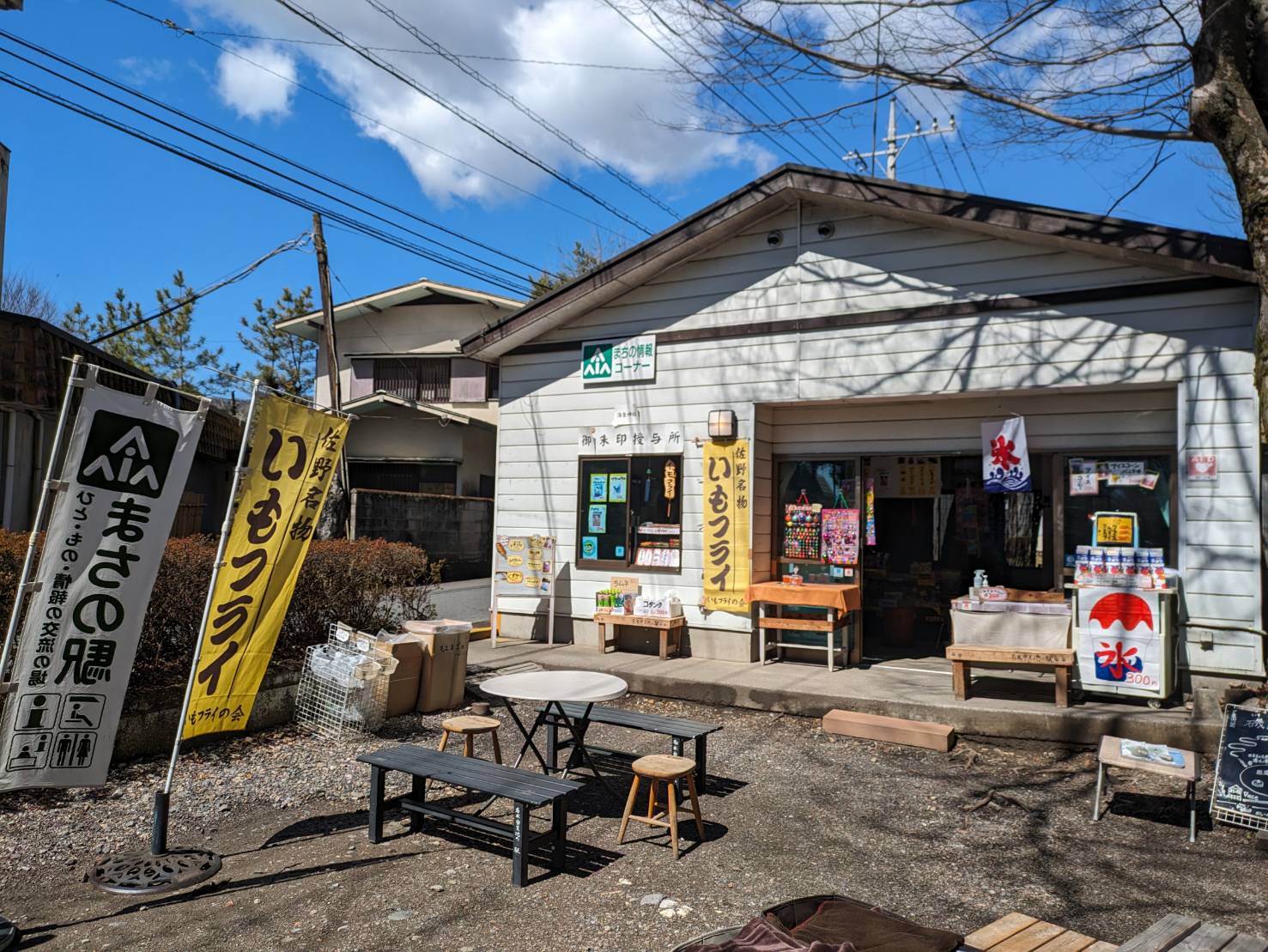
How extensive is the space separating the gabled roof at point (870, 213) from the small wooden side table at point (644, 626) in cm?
383

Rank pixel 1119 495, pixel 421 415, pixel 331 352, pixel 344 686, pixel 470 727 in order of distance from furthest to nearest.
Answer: pixel 421 415 < pixel 331 352 < pixel 1119 495 < pixel 344 686 < pixel 470 727

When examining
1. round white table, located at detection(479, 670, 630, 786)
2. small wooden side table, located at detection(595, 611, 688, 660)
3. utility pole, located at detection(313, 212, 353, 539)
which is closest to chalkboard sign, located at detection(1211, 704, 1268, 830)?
round white table, located at detection(479, 670, 630, 786)

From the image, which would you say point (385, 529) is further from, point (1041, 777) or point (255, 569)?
point (1041, 777)

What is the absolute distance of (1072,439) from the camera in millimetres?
8398

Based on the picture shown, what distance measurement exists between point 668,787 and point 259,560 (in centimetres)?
280

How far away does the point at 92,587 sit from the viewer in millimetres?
4449

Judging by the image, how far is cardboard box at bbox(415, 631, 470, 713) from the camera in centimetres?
790

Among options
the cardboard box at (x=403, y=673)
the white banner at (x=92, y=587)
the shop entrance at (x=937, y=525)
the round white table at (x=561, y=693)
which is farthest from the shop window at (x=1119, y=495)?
the white banner at (x=92, y=587)

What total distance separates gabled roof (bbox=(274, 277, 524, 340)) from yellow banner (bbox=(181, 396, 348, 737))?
18196 mm

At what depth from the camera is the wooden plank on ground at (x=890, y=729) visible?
7.05 meters

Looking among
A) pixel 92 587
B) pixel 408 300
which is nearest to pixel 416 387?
pixel 408 300

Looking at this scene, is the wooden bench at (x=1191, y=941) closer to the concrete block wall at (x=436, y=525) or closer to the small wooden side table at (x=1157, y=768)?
the small wooden side table at (x=1157, y=768)

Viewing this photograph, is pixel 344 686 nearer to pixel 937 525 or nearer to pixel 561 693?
pixel 561 693

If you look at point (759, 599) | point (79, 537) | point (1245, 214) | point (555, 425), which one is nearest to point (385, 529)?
point (555, 425)
